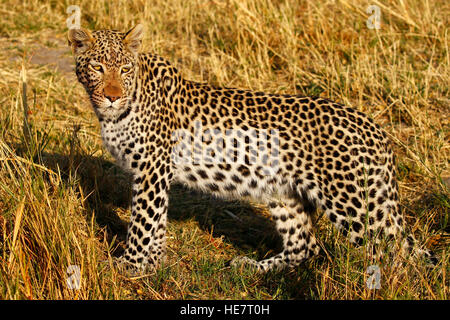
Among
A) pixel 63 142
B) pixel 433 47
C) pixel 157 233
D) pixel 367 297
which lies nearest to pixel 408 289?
pixel 367 297

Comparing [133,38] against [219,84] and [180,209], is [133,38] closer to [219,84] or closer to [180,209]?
[180,209]

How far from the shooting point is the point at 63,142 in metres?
7.59

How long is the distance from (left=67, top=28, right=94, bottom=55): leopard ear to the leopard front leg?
4.02 feet

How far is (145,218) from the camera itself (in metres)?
5.85

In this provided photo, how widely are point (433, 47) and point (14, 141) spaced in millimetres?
5680

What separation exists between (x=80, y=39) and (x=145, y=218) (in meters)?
1.71

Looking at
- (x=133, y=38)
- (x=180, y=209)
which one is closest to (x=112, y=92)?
(x=133, y=38)

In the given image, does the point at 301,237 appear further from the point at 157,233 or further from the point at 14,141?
the point at 14,141

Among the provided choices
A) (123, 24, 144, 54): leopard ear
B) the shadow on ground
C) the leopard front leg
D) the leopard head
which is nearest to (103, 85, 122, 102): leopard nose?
the leopard head

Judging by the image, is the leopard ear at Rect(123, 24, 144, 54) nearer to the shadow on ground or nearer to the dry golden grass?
the dry golden grass

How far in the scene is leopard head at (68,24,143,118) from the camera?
5.58 m

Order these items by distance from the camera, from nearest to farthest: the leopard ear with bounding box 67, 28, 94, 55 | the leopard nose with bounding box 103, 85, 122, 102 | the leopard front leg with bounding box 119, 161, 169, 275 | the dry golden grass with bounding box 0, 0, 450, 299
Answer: the dry golden grass with bounding box 0, 0, 450, 299, the leopard nose with bounding box 103, 85, 122, 102, the leopard ear with bounding box 67, 28, 94, 55, the leopard front leg with bounding box 119, 161, 169, 275

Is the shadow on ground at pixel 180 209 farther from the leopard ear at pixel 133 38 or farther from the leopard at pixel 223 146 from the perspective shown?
the leopard ear at pixel 133 38

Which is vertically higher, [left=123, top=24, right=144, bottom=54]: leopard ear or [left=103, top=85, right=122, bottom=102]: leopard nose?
[left=123, top=24, right=144, bottom=54]: leopard ear
